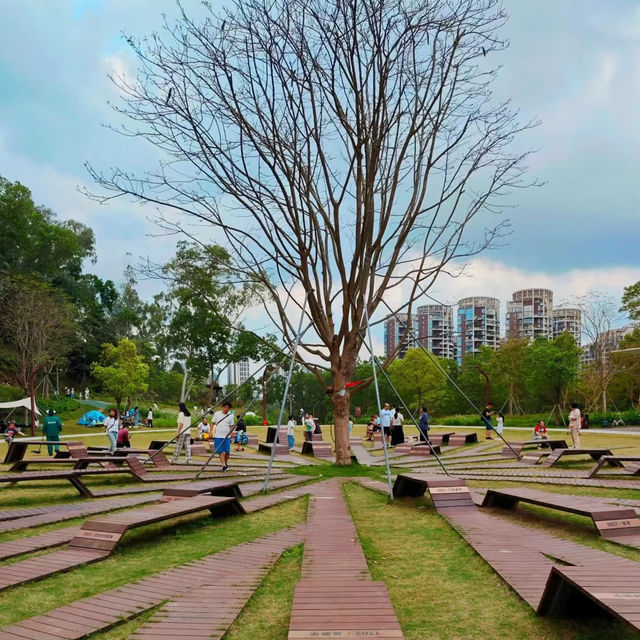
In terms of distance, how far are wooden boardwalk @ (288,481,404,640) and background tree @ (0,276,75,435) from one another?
36.3 m

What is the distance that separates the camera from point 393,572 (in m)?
5.92

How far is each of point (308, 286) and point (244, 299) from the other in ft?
105

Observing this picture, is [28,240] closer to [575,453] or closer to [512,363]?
[512,363]

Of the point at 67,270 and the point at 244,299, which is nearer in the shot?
the point at 244,299

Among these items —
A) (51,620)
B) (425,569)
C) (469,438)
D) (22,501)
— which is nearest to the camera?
(51,620)

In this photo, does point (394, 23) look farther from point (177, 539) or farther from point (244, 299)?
point (244, 299)

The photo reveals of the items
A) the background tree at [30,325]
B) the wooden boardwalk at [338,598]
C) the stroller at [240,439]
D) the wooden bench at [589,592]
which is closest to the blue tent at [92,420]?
the background tree at [30,325]

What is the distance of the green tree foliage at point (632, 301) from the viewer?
4988 cm

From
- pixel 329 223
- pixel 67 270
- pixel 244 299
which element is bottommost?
pixel 329 223

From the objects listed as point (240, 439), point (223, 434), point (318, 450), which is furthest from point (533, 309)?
point (223, 434)

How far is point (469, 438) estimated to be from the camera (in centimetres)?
2356

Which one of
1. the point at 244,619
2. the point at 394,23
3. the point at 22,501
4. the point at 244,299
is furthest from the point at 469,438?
the point at 244,299

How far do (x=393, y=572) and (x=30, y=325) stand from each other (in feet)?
140

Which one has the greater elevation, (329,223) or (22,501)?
(329,223)
